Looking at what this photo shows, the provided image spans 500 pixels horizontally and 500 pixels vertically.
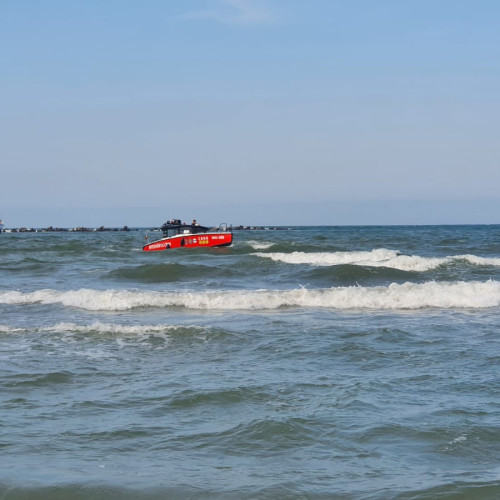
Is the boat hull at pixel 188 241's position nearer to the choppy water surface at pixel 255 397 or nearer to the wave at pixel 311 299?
the wave at pixel 311 299

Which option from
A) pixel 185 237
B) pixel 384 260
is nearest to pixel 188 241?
pixel 185 237

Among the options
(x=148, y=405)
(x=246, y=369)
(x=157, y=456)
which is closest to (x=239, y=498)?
(x=157, y=456)

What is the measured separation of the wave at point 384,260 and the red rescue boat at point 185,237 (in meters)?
6.06

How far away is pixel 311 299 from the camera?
17484 millimetres

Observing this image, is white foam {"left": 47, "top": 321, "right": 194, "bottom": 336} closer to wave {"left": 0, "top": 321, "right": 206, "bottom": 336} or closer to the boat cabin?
wave {"left": 0, "top": 321, "right": 206, "bottom": 336}

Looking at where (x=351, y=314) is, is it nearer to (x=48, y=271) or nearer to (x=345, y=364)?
(x=345, y=364)

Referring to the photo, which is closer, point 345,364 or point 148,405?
point 148,405

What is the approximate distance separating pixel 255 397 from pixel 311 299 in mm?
9407

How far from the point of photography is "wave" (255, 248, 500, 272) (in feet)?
102

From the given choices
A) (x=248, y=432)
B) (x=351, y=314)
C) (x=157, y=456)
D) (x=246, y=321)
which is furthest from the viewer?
(x=351, y=314)

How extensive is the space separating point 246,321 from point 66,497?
9.19 m

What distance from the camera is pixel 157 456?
6270 mm

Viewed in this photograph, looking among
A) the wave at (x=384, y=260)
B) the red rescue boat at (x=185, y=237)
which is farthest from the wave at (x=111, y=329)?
the red rescue boat at (x=185, y=237)

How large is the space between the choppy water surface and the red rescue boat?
81.6 ft
